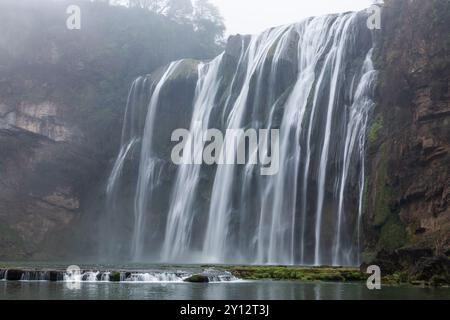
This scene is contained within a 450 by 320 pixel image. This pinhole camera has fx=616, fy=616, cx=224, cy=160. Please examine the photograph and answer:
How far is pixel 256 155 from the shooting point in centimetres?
4628

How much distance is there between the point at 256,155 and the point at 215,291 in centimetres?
2463

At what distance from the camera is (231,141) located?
1917 inches

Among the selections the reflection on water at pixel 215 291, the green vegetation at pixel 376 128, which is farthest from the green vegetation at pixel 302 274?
the green vegetation at pixel 376 128

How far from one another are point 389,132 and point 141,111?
93.9 ft

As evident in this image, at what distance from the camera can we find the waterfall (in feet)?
131

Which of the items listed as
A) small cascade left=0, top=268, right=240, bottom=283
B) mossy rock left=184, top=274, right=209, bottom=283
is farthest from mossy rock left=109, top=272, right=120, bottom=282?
mossy rock left=184, top=274, right=209, bottom=283

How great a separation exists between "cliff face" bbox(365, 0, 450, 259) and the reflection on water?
1005 centimetres

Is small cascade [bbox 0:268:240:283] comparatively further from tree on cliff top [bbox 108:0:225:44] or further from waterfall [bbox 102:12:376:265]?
tree on cliff top [bbox 108:0:225:44]

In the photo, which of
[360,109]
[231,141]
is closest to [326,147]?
[360,109]

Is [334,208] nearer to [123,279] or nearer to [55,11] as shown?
[123,279]

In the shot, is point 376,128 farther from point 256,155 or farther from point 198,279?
point 198,279

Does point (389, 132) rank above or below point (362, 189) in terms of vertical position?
above

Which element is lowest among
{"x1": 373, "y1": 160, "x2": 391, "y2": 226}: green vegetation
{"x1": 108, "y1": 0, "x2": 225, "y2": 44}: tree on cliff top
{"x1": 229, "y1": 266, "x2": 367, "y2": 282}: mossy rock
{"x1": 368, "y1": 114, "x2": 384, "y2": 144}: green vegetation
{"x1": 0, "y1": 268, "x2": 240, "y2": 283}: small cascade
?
{"x1": 0, "y1": 268, "x2": 240, "y2": 283}: small cascade

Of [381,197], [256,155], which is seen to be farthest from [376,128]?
[256,155]
